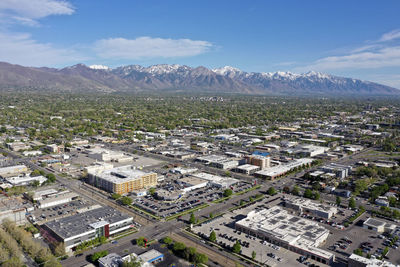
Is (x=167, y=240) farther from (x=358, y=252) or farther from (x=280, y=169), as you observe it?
(x=280, y=169)

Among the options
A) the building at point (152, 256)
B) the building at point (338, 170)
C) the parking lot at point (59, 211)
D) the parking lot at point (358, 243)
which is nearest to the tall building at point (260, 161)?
the building at point (338, 170)

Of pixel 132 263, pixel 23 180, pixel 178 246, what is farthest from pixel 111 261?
pixel 23 180

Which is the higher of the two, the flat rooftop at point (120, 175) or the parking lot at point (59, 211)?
the flat rooftop at point (120, 175)

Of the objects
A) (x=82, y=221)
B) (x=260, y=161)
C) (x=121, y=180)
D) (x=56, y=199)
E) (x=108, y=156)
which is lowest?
(x=56, y=199)

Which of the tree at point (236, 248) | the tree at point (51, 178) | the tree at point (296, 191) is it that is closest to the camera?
the tree at point (236, 248)

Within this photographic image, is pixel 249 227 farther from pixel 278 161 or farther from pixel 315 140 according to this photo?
pixel 315 140

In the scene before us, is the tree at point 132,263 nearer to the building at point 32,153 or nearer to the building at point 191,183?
the building at point 191,183
